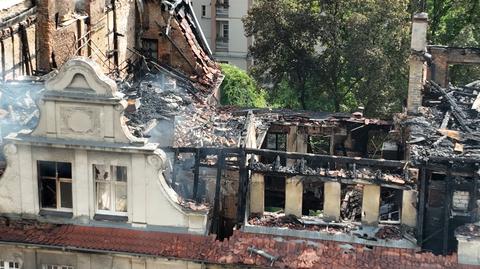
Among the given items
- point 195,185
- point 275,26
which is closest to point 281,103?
point 275,26

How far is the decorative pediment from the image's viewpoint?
80.4 ft

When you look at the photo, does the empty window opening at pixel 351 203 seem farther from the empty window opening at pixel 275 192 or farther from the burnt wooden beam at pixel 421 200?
the burnt wooden beam at pixel 421 200

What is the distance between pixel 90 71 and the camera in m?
24.5

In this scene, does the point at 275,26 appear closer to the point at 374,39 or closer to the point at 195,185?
the point at 374,39

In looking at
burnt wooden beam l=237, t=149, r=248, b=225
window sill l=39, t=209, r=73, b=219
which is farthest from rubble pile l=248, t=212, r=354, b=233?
window sill l=39, t=209, r=73, b=219

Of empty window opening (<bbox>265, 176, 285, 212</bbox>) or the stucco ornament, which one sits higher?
the stucco ornament

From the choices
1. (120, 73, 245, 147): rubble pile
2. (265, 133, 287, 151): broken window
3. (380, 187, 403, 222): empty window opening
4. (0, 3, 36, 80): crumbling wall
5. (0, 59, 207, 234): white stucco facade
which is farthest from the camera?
(265, 133, 287, 151): broken window

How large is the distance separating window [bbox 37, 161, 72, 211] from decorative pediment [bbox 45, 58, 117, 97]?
107 inches

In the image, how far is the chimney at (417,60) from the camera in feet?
112

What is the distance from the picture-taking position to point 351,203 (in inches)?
1267

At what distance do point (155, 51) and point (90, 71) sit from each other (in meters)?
23.5

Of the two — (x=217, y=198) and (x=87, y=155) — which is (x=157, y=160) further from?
(x=217, y=198)

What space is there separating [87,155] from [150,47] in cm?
2320

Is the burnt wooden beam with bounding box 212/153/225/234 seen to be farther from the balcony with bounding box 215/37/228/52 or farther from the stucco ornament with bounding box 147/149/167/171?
the balcony with bounding box 215/37/228/52
